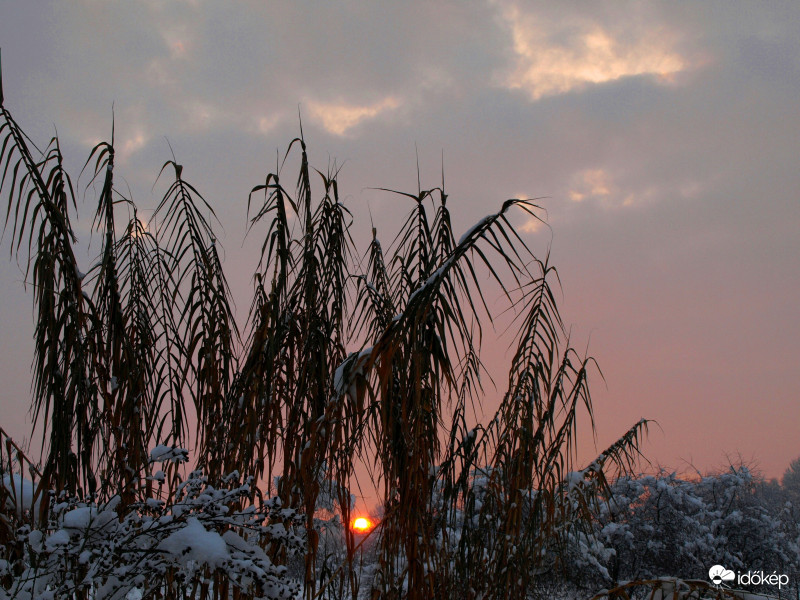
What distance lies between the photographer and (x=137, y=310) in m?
2.55

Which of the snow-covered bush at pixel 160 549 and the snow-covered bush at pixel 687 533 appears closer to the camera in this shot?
the snow-covered bush at pixel 160 549

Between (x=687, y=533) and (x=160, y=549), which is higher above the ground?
(x=687, y=533)

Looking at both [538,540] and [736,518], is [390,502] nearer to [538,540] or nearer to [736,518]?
[538,540]

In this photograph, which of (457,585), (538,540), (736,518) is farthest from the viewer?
(736,518)

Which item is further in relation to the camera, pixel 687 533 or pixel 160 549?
pixel 687 533

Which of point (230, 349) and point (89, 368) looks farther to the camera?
point (230, 349)

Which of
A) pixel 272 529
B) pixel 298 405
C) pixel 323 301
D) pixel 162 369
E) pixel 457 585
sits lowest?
pixel 457 585

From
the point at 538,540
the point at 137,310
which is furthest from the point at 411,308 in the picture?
the point at 538,540

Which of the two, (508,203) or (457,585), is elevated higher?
(508,203)

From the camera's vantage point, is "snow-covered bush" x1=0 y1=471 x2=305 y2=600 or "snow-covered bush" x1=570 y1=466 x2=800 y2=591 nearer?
"snow-covered bush" x1=0 y1=471 x2=305 y2=600

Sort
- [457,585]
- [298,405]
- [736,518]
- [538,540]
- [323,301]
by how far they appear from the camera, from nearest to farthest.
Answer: [298,405] < [323,301] < [538,540] < [457,585] < [736,518]

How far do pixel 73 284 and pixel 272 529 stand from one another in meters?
0.95

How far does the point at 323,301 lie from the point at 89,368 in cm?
77

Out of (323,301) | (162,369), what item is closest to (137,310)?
(162,369)
